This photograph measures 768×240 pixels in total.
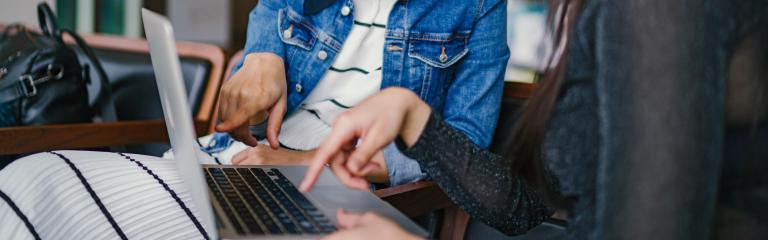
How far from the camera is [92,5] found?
3.86 m

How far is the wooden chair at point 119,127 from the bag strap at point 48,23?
25 centimetres

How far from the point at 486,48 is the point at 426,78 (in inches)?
4.4

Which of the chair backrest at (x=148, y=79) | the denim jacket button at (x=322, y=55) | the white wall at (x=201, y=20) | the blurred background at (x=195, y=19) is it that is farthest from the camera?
the white wall at (x=201, y=20)

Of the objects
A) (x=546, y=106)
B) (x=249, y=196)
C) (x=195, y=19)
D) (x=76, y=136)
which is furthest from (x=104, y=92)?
(x=195, y=19)

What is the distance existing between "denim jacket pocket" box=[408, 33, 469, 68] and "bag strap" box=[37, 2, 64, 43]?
90 cm

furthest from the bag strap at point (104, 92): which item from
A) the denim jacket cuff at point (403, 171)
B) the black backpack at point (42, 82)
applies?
the denim jacket cuff at point (403, 171)

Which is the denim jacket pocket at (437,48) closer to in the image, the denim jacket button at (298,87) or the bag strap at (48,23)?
the denim jacket button at (298,87)

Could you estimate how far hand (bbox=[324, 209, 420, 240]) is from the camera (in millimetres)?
595

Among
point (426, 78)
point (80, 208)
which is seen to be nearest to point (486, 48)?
point (426, 78)

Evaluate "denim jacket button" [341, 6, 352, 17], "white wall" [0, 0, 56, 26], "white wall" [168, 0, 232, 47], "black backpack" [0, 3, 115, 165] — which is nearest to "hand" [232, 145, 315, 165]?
"denim jacket button" [341, 6, 352, 17]

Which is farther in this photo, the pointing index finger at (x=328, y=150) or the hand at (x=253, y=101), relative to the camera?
the hand at (x=253, y=101)

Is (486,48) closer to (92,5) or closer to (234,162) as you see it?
(234,162)

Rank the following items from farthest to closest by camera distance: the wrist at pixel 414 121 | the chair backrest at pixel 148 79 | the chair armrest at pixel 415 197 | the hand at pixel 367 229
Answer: the chair backrest at pixel 148 79, the chair armrest at pixel 415 197, the wrist at pixel 414 121, the hand at pixel 367 229

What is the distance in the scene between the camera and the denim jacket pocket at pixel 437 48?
1189mm
